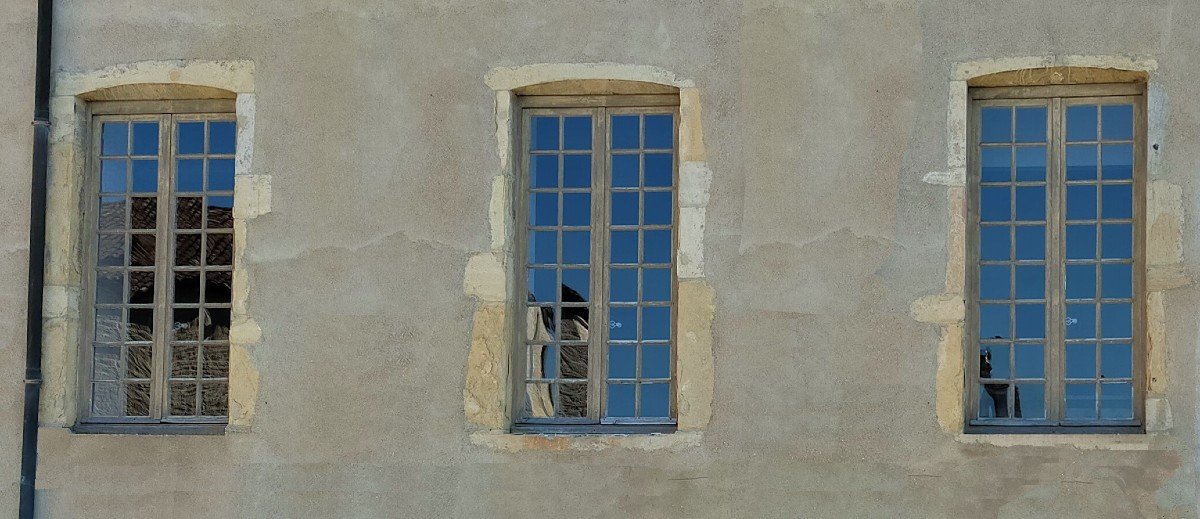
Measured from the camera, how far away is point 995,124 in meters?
5.93

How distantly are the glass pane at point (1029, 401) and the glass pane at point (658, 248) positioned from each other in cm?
159

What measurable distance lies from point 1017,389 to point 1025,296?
39cm

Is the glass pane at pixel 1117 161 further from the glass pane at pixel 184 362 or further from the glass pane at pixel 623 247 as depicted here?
the glass pane at pixel 184 362

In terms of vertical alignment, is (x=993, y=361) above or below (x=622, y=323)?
below

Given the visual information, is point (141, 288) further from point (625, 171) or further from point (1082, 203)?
point (1082, 203)

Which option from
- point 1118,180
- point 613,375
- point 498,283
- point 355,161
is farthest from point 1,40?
point 1118,180

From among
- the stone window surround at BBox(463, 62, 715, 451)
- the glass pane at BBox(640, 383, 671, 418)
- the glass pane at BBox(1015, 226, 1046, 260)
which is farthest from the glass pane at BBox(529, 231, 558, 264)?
the glass pane at BBox(1015, 226, 1046, 260)

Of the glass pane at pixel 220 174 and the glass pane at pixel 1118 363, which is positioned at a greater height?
the glass pane at pixel 220 174

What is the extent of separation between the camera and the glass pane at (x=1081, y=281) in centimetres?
584

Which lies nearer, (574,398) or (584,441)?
(584,441)

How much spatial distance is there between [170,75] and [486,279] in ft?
5.55

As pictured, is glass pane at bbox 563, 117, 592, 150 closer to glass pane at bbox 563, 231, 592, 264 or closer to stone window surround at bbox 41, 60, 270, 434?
glass pane at bbox 563, 231, 592, 264

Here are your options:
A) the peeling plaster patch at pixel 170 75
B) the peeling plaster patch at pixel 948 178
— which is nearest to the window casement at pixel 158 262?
the peeling plaster patch at pixel 170 75

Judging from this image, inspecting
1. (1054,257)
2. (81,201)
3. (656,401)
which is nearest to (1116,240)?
(1054,257)
